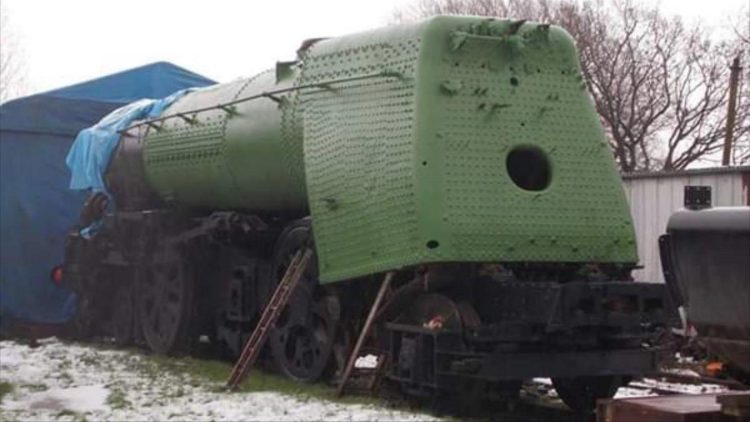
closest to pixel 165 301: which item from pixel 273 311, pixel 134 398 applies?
pixel 273 311

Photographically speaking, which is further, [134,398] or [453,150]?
[134,398]

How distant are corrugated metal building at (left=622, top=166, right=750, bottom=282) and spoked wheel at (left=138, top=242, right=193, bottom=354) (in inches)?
215

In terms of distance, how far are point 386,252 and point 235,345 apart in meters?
3.97

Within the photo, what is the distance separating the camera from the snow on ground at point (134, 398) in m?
9.84

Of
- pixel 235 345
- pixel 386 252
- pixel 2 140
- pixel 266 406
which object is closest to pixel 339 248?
pixel 386 252

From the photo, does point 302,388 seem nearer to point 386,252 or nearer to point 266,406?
point 266,406

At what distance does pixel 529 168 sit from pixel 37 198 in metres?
9.74

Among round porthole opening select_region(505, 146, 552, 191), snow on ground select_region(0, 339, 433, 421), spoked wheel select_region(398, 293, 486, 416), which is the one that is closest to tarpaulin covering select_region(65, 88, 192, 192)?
snow on ground select_region(0, 339, 433, 421)

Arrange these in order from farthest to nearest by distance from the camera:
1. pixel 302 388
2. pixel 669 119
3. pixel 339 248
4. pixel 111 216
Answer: pixel 669 119 < pixel 111 216 < pixel 302 388 < pixel 339 248

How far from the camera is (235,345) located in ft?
44.0

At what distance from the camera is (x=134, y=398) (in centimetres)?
1088

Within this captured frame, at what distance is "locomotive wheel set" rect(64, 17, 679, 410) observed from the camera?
9516 millimetres

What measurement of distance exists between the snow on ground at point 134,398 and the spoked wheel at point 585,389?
1.46 metres

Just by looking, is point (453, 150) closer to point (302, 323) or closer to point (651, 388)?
point (302, 323)
